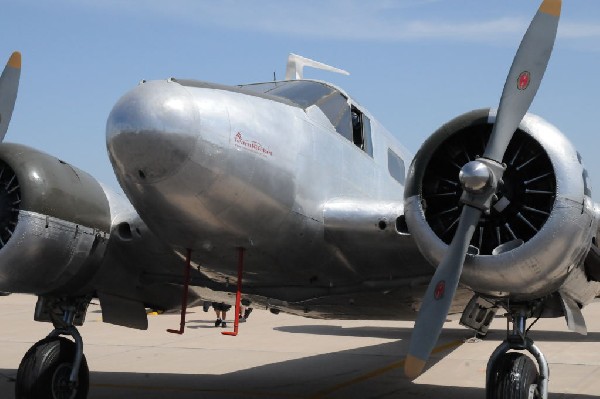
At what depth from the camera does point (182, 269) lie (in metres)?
8.81

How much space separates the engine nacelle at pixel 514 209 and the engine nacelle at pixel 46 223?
3623 millimetres

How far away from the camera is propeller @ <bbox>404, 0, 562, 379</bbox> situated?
630cm

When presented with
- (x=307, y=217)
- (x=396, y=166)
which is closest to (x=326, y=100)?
(x=307, y=217)

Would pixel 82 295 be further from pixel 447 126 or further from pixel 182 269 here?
pixel 447 126

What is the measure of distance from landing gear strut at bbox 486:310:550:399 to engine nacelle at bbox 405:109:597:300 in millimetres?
680

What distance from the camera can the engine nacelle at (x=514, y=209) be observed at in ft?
20.8

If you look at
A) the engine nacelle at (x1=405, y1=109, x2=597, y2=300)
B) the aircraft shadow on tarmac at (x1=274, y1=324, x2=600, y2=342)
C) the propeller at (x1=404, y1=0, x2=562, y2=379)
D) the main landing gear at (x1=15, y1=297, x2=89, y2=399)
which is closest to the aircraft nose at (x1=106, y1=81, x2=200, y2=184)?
the engine nacelle at (x1=405, y1=109, x2=597, y2=300)

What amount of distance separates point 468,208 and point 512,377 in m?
1.76

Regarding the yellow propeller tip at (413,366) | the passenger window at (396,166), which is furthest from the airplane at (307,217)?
the passenger window at (396,166)

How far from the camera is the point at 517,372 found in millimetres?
7090

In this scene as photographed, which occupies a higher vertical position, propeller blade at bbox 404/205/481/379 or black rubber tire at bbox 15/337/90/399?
propeller blade at bbox 404/205/481/379

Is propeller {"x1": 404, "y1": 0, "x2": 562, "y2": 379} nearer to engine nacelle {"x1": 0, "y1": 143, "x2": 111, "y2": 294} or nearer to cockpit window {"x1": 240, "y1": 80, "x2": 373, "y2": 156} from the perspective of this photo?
cockpit window {"x1": 240, "y1": 80, "x2": 373, "y2": 156}

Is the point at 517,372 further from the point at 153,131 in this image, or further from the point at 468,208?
the point at 153,131

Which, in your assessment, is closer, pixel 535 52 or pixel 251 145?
pixel 251 145
